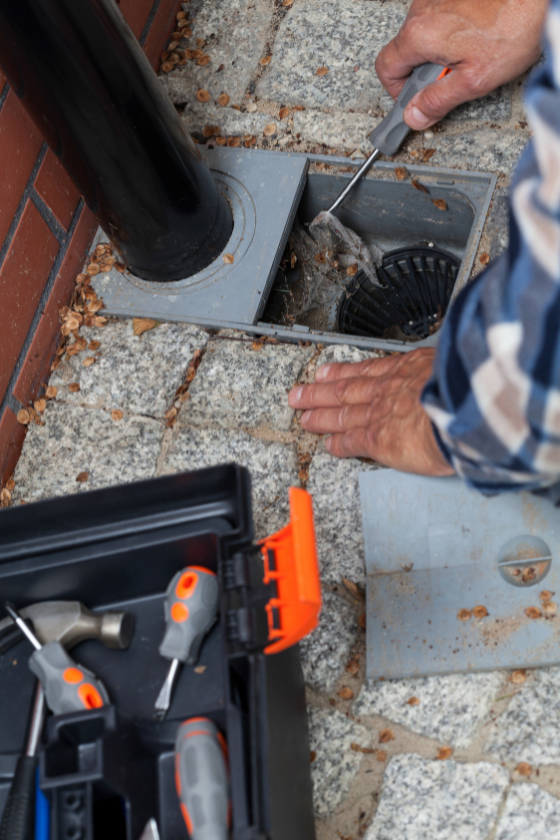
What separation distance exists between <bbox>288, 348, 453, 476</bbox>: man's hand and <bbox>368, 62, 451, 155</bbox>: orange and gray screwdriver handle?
53cm

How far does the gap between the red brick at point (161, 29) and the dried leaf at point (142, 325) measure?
0.67m

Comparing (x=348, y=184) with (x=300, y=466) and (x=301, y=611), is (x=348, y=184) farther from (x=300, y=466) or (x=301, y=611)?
(x=301, y=611)

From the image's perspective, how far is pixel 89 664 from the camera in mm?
965

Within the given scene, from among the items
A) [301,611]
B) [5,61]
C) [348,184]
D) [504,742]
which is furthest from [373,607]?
[5,61]

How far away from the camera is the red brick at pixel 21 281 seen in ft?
4.36

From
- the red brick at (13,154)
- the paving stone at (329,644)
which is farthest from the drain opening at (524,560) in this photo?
the red brick at (13,154)

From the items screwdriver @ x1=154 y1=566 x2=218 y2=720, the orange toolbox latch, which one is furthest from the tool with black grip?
the orange toolbox latch

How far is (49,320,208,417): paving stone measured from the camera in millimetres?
1386

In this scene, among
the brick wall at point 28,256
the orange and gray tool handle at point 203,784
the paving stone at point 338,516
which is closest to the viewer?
the orange and gray tool handle at point 203,784

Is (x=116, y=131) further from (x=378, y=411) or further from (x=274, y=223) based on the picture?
(x=378, y=411)

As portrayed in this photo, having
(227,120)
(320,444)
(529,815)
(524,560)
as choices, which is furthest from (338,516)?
(227,120)

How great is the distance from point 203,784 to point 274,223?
1.10m

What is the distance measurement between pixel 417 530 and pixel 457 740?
313 millimetres

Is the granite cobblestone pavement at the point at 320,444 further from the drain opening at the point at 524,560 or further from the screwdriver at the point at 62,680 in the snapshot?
the screwdriver at the point at 62,680
